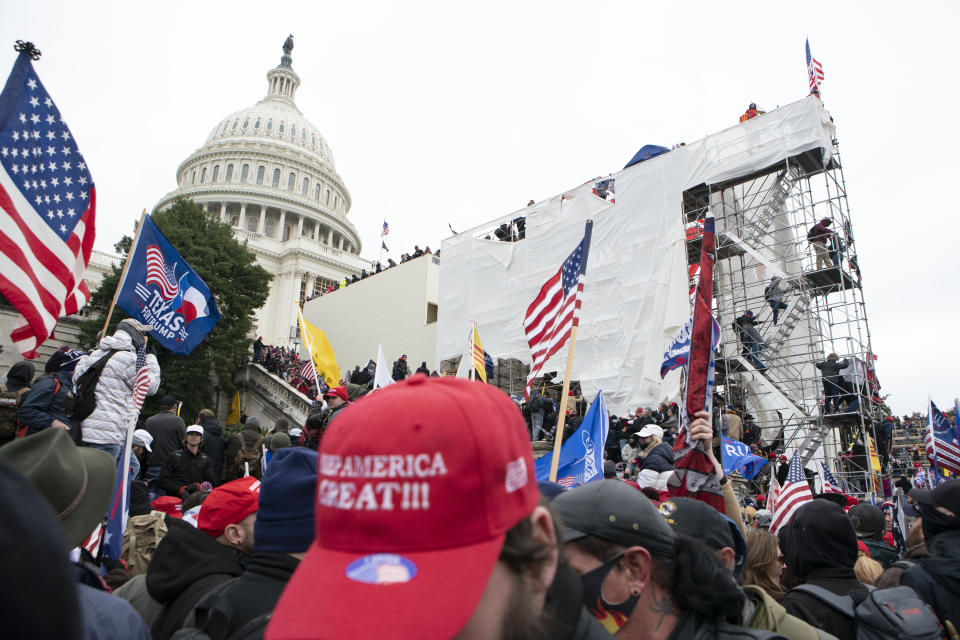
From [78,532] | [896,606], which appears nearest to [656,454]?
Result: [896,606]

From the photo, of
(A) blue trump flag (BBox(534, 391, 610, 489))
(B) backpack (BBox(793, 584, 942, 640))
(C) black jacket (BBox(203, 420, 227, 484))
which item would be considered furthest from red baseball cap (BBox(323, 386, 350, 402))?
(B) backpack (BBox(793, 584, 942, 640))

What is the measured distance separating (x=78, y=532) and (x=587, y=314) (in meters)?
18.3

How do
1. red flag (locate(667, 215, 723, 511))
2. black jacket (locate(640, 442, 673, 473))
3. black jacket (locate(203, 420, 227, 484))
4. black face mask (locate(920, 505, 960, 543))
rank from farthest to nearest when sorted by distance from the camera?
black jacket (locate(203, 420, 227, 484))
black jacket (locate(640, 442, 673, 473))
black face mask (locate(920, 505, 960, 543))
red flag (locate(667, 215, 723, 511))

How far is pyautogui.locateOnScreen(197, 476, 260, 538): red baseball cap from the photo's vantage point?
2.87 m

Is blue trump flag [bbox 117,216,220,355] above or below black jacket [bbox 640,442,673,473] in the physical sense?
above

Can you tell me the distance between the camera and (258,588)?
6.83 ft

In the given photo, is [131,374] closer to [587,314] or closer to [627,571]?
[627,571]

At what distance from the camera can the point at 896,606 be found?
2.66 metres

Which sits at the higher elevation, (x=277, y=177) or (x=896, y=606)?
(x=277, y=177)

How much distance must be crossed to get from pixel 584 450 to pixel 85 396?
200 inches

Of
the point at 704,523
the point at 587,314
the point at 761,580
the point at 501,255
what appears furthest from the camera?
the point at 501,255

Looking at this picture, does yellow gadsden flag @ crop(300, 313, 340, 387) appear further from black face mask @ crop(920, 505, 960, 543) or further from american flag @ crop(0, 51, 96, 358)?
black face mask @ crop(920, 505, 960, 543)

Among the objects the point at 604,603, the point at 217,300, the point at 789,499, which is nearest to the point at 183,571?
the point at 604,603

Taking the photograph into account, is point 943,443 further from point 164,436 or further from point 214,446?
point 164,436
